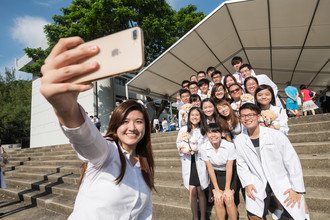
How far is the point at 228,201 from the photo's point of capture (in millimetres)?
3451

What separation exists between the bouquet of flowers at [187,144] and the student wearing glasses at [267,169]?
83cm

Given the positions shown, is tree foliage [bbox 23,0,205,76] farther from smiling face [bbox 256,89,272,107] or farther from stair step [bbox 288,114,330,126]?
smiling face [bbox 256,89,272,107]

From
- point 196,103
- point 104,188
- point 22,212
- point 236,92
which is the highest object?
point 236,92

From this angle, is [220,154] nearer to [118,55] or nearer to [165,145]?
[118,55]

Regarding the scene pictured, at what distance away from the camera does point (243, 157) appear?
3207mm

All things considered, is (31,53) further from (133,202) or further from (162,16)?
(133,202)

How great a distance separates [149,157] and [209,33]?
8.19 m

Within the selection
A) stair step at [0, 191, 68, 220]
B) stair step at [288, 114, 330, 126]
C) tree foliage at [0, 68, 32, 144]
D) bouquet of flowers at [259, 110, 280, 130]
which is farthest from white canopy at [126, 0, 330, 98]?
tree foliage at [0, 68, 32, 144]

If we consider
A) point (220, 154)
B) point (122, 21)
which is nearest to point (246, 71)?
point (220, 154)

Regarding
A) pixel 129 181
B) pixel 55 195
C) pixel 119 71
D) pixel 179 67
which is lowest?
pixel 55 195

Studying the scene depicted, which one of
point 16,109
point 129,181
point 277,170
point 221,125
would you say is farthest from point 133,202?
point 16,109

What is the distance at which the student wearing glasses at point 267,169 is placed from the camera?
272 cm

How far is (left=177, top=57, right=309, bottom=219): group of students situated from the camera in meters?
2.83

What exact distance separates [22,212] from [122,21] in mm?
12222
